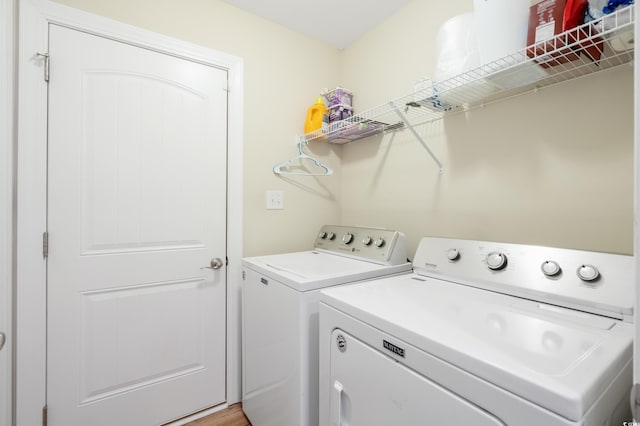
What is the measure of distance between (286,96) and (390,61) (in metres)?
0.74

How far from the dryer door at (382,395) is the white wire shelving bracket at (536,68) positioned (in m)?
1.07

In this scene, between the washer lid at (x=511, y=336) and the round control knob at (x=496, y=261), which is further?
the round control knob at (x=496, y=261)

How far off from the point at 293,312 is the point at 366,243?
0.60 m

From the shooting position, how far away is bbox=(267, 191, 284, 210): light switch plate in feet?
6.50

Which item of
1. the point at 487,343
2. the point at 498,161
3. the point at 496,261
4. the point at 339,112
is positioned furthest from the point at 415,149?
the point at 487,343

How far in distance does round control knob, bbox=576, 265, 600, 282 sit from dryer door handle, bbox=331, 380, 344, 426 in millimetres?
839

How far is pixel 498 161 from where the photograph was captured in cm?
138

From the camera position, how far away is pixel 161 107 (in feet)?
5.34

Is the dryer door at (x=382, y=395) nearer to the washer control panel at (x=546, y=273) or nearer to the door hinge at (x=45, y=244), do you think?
the washer control panel at (x=546, y=273)

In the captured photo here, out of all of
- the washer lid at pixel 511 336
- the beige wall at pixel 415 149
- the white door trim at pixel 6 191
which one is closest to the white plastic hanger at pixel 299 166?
the beige wall at pixel 415 149

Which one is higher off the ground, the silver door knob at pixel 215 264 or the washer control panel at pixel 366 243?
the washer control panel at pixel 366 243

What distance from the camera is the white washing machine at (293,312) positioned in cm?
118

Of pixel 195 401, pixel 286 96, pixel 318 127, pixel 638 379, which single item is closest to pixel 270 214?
pixel 318 127

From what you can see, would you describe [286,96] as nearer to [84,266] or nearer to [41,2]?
[41,2]
